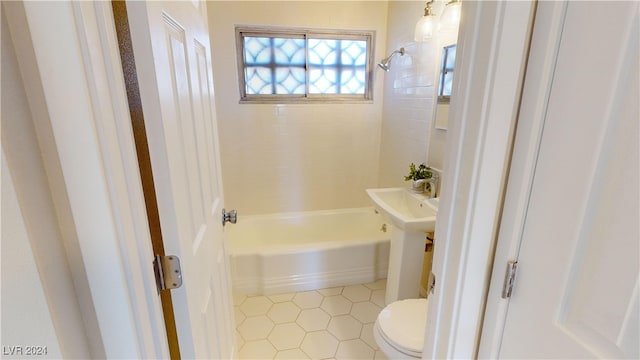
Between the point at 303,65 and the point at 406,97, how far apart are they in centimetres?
92

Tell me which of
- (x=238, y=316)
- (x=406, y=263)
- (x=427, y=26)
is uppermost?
(x=427, y=26)

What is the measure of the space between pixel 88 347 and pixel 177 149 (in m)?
0.40

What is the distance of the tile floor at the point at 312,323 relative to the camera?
1714 millimetres

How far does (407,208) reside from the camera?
2.05m

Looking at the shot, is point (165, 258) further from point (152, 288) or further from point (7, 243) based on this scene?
point (7, 243)

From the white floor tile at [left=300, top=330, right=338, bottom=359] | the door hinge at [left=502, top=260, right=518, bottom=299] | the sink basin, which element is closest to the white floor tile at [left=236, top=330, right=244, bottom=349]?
the white floor tile at [left=300, top=330, right=338, bottom=359]

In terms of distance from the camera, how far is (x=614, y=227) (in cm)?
48

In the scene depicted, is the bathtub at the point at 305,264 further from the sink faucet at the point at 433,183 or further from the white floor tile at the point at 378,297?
the sink faucet at the point at 433,183

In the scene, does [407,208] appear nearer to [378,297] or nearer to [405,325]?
[378,297]

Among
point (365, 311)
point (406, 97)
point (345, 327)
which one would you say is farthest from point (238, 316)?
point (406, 97)

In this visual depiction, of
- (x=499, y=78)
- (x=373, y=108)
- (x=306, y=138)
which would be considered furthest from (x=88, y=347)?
(x=373, y=108)

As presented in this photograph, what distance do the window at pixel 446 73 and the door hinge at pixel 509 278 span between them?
1390 mm

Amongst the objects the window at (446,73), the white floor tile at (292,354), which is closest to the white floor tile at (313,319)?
the white floor tile at (292,354)

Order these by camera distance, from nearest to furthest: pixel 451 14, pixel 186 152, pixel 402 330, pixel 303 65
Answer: pixel 186 152 < pixel 402 330 < pixel 451 14 < pixel 303 65
